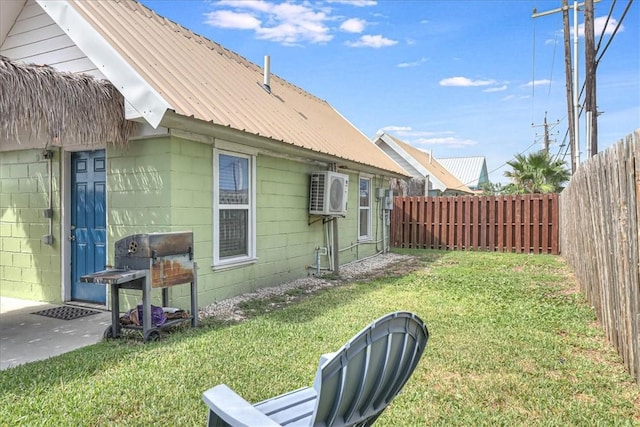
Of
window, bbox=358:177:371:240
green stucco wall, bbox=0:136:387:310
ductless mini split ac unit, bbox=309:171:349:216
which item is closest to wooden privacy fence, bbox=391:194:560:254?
window, bbox=358:177:371:240

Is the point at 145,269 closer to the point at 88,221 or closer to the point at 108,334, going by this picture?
the point at 108,334

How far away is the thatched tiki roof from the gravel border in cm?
249

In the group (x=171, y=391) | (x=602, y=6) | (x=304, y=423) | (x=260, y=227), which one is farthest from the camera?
(x=602, y=6)

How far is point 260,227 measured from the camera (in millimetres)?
7113

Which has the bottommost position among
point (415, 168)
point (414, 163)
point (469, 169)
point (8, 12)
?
point (415, 168)

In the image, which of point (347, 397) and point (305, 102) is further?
point (305, 102)

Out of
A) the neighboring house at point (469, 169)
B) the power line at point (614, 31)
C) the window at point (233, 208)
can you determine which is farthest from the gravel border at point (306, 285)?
the neighboring house at point (469, 169)

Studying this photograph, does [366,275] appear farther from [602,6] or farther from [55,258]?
[602,6]

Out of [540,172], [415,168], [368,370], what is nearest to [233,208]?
[368,370]

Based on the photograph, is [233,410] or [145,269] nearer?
[233,410]

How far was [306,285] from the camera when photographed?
776 cm

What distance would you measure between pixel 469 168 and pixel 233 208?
129 ft

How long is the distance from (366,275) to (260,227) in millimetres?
3011

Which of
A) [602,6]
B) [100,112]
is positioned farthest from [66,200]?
[602,6]
